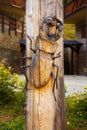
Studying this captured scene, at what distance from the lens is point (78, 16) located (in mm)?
21672

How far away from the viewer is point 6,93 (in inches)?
276

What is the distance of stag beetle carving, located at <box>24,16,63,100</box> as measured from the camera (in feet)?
8.02

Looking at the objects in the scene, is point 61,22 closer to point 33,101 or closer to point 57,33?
point 57,33

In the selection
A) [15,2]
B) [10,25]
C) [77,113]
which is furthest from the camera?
[10,25]

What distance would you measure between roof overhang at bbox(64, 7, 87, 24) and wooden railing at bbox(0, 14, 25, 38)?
3523 mm

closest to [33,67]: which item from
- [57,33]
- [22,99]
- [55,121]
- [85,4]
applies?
[57,33]

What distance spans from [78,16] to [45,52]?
772 inches

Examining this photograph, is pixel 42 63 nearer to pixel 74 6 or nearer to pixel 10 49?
pixel 74 6

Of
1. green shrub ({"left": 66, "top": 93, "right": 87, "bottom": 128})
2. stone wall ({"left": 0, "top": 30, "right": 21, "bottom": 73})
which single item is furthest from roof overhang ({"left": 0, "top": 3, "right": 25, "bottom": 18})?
green shrub ({"left": 66, "top": 93, "right": 87, "bottom": 128})

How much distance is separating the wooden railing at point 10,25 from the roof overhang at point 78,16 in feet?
11.6

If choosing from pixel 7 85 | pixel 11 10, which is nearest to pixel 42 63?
pixel 7 85

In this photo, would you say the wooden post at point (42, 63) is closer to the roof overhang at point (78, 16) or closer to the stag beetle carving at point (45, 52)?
the stag beetle carving at point (45, 52)

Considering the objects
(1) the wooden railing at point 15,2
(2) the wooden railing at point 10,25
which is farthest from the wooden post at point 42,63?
(1) the wooden railing at point 15,2

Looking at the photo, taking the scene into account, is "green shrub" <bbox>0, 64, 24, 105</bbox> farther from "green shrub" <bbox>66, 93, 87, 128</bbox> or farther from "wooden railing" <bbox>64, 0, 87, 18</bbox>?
"wooden railing" <bbox>64, 0, 87, 18</bbox>
